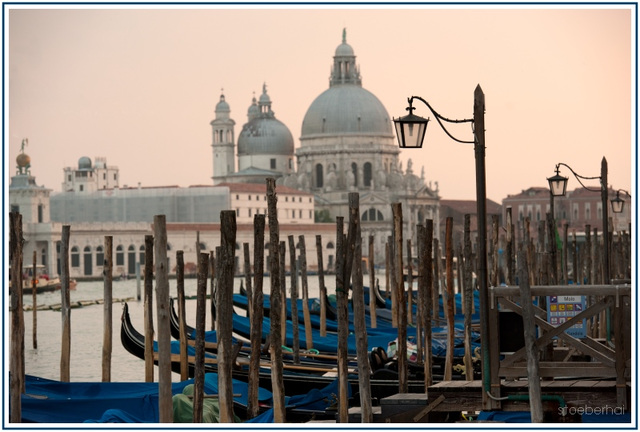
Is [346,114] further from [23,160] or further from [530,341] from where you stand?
[530,341]

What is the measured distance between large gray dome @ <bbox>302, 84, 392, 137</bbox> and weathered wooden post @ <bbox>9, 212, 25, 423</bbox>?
5489cm

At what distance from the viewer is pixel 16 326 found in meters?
7.61

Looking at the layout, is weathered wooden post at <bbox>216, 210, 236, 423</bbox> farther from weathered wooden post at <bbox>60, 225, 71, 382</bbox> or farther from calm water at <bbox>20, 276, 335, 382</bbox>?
calm water at <bbox>20, 276, 335, 382</bbox>

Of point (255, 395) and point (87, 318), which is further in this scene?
point (87, 318)

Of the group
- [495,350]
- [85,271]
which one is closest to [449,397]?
[495,350]

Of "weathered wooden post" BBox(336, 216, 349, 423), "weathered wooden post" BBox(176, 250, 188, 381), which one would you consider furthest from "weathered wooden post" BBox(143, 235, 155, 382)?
"weathered wooden post" BBox(336, 216, 349, 423)

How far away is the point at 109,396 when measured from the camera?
7043mm

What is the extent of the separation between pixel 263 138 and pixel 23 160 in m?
17.5

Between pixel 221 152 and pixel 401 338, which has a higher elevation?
pixel 221 152

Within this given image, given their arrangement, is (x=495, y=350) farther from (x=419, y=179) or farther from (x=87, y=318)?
(x=419, y=179)

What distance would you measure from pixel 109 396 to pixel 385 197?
175 ft

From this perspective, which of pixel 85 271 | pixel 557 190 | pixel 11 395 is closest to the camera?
pixel 11 395

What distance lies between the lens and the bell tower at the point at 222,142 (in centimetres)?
6594

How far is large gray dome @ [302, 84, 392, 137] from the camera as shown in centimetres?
6281
